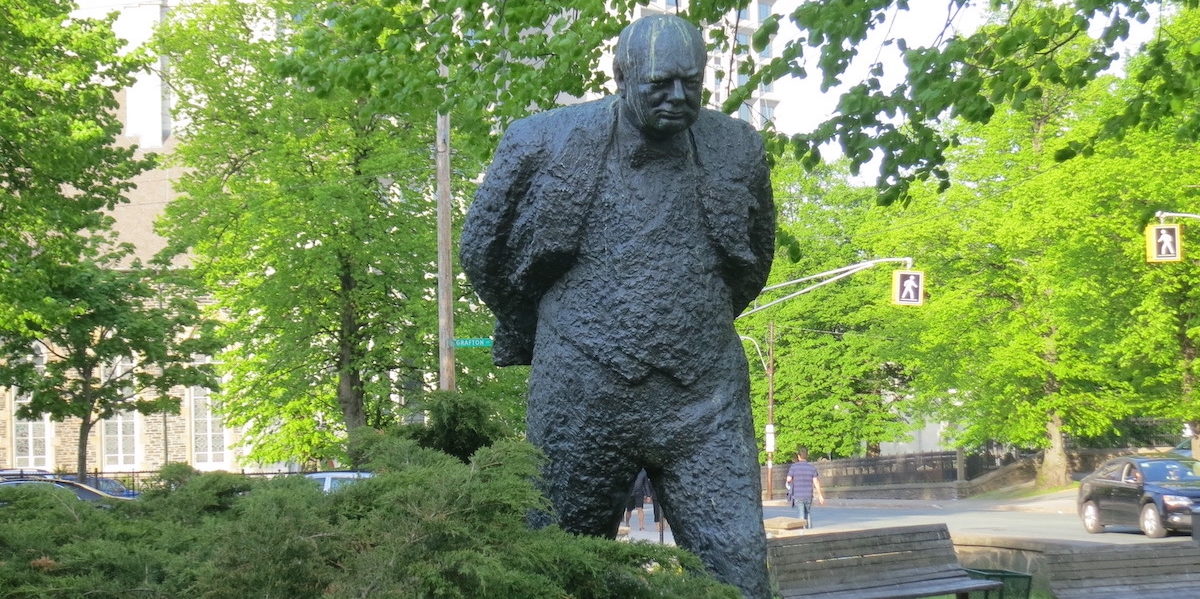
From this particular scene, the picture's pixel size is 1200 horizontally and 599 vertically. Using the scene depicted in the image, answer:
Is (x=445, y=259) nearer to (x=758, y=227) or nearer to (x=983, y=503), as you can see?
(x=758, y=227)

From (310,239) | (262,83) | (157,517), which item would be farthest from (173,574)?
(262,83)

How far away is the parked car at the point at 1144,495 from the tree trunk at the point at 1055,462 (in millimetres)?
12937

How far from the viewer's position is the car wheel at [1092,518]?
21.7 metres

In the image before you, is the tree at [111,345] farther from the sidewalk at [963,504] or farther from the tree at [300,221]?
the sidewalk at [963,504]

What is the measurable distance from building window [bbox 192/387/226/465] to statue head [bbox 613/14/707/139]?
48260 mm

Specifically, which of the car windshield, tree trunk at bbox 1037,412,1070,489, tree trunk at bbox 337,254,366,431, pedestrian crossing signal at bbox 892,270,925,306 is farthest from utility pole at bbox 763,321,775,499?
the car windshield

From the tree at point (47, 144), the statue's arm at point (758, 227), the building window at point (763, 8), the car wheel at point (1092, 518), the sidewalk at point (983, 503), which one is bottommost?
the sidewalk at point (983, 503)

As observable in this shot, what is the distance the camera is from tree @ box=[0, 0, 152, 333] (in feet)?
63.5

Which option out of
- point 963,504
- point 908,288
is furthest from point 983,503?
point 908,288

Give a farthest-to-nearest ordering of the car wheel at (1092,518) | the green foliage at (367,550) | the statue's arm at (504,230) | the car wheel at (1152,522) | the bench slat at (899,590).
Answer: the car wheel at (1092,518) → the car wheel at (1152,522) → the bench slat at (899,590) → the statue's arm at (504,230) → the green foliage at (367,550)

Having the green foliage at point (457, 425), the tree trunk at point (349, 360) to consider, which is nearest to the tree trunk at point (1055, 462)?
the tree trunk at point (349, 360)

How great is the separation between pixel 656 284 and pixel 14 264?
57.8 ft

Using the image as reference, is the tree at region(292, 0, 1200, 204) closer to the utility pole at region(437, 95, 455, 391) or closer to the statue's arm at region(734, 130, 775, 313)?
the statue's arm at region(734, 130, 775, 313)

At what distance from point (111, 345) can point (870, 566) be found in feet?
65.5
